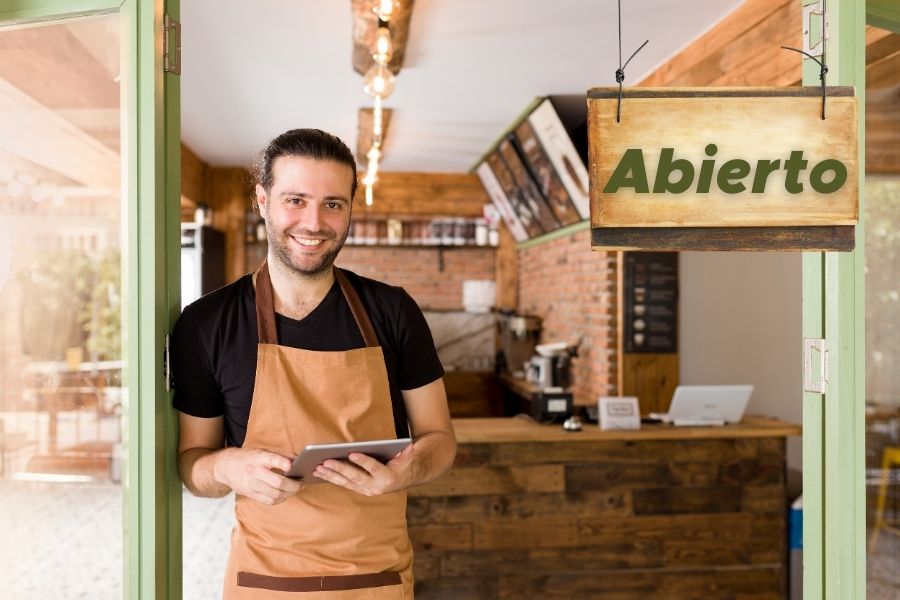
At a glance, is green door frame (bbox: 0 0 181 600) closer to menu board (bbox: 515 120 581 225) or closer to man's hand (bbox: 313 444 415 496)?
man's hand (bbox: 313 444 415 496)

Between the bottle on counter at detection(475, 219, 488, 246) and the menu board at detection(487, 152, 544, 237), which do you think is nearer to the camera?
the menu board at detection(487, 152, 544, 237)

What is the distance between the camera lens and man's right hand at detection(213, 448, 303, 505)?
1.50 meters

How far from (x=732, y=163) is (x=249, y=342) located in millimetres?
1113

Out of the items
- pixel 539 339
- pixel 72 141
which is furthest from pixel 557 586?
pixel 539 339

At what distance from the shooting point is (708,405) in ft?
13.0

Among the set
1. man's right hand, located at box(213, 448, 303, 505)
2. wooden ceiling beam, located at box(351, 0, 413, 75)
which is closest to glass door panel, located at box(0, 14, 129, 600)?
man's right hand, located at box(213, 448, 303, 505)

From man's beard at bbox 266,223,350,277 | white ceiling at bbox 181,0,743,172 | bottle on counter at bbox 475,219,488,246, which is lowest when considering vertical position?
man's beard at bbox 266,223,350,277

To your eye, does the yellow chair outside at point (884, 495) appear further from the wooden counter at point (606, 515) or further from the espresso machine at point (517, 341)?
the espresso machine at point (517, 341)

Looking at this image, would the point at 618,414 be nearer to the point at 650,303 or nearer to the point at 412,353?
the point at 650,303

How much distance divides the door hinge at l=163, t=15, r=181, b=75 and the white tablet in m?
0.90

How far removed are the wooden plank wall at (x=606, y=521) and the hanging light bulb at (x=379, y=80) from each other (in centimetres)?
189

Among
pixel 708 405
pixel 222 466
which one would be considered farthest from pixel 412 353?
pixel 708 405

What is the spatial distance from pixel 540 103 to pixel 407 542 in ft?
12.9

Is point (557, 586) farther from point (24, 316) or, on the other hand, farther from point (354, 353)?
point (24, 316)
